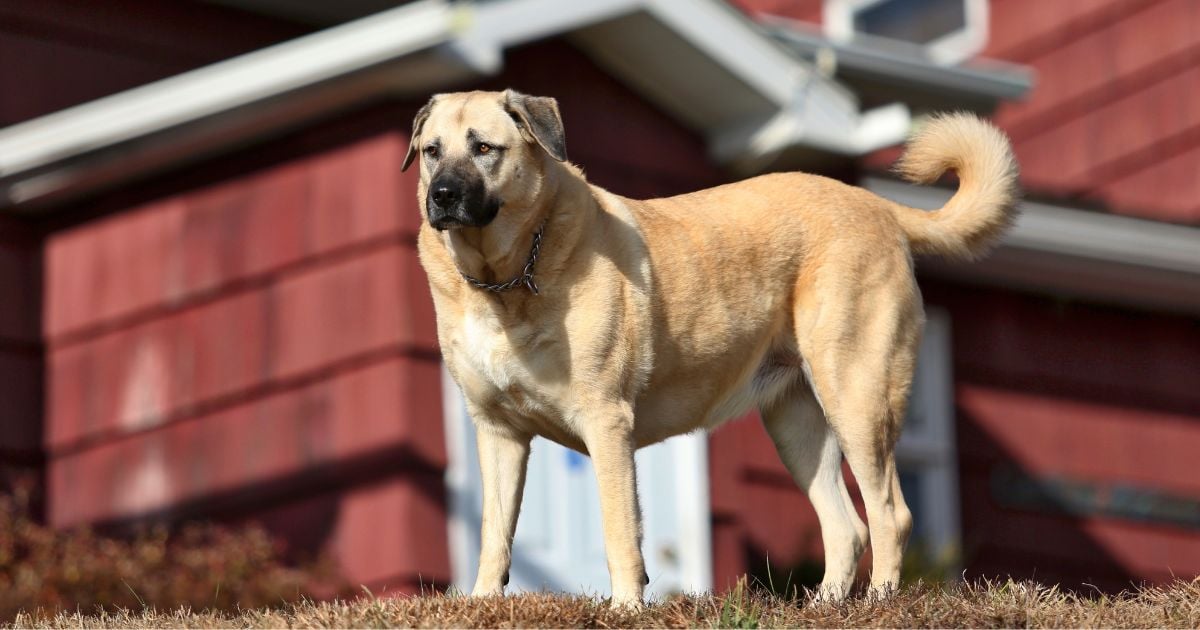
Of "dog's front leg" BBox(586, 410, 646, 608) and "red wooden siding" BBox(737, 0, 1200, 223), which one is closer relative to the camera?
"dog's front leg" BBox(586, 410, 646, 608)

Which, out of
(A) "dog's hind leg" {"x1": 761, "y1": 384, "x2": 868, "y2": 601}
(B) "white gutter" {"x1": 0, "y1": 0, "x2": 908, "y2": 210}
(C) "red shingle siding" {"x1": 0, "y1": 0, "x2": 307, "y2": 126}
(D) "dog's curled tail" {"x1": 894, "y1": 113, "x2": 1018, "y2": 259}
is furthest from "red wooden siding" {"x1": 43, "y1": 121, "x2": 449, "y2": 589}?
(D) "dog's curled tail" {"x1": 894, "y1": 113, "x2": 1018, "y2": 259}

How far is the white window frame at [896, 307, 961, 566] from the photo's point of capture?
1209 cm

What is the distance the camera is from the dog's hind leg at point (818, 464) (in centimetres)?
628

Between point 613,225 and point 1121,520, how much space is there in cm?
822

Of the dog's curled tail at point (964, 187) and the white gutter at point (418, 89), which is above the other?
the white gutter at point (418, 89)

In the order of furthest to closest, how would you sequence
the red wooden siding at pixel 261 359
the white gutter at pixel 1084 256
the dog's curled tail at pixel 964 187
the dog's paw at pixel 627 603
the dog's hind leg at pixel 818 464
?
the white gutter at pixel 1084 256, the red wooden siding at pixel 261 359, the dog's curled tail at pixel 964 187, the dog's hind leg at pixel 818 464, the dog's paw at pixel 627 603

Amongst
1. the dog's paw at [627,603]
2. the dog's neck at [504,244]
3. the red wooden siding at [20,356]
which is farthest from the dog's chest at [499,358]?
the red wooden siding at [20,356]

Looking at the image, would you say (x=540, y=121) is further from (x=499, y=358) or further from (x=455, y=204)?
(x=499, y=358)

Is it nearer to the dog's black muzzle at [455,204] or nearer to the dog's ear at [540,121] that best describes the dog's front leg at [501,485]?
the dog's black muzzle at [455,204]

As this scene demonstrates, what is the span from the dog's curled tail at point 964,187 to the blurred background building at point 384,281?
3228 mm

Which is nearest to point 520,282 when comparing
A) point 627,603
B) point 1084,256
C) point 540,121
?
point 540,121

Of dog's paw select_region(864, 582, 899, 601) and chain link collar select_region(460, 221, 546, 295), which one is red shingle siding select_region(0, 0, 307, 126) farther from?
dog's paw select_region(864, 582, 899, 601)

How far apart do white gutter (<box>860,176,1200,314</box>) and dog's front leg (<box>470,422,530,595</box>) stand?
583 centimetres

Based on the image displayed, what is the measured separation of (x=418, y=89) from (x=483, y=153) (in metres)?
4.17
